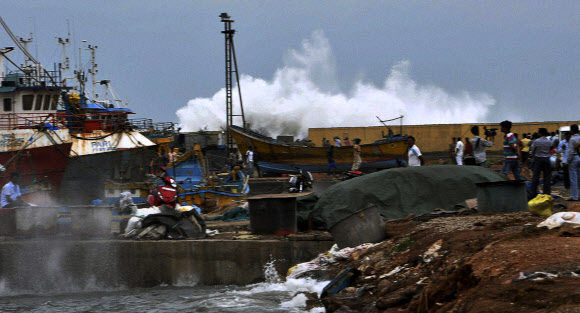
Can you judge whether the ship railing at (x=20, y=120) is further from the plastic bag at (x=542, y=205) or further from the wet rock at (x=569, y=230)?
the wet rock at (x=569, y=230)

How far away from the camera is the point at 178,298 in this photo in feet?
33.8

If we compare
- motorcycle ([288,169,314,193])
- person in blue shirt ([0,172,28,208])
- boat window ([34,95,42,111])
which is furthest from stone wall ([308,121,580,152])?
person in blue shirt ([0,172,28,208])

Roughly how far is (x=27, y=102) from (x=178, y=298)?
1793 cm

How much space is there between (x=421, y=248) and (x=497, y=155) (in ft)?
83.2

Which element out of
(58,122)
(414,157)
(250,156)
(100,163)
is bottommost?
(414,157)

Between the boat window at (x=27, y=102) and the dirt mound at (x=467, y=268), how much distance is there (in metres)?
19.8

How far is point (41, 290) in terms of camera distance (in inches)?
453

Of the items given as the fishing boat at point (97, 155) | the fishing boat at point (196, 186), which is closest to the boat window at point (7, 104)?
the fishing boat at point (97, 155)

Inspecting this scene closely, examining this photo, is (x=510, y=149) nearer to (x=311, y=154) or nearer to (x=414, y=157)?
(x=414, y=157)

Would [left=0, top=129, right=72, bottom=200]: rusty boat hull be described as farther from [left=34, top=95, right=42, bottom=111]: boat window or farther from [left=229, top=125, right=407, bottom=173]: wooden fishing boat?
[left=229, top=125, right=407, bottom=173]: wooden fishing boat

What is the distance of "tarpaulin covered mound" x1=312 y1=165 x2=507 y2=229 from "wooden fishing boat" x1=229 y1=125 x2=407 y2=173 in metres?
15.4

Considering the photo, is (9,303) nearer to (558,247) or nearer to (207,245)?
(207,245)

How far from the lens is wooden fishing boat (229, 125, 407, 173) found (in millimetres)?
27672

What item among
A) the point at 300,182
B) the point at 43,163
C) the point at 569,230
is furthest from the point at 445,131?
the point at 569,230
